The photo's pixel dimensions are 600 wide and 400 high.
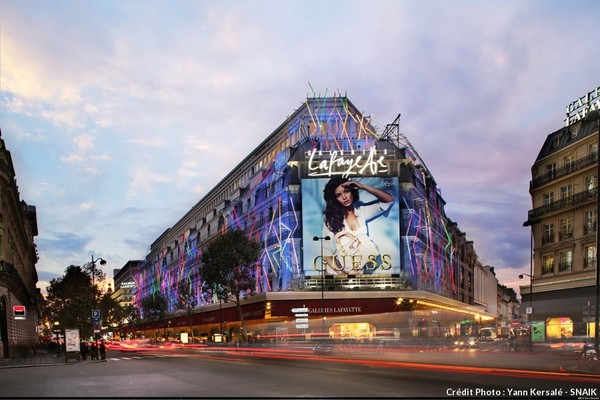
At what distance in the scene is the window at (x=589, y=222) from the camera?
50.9 m

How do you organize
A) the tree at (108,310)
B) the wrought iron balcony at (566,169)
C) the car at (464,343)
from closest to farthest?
the car at (464,343), the wrought iron balcony at (566,169), the tree at (108,310)

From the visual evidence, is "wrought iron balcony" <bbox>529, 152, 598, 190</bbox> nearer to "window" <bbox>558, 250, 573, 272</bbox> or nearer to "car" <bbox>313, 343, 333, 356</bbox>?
"window" <bbox>558, 250, 573, 272</bbox>

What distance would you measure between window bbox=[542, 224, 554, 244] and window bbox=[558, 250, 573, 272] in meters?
2.23

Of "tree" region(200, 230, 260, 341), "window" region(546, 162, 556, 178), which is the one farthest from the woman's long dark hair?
"window" region(546, 162, 556, 178)

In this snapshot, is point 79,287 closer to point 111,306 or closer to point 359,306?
point 111,306

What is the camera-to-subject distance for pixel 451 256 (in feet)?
370

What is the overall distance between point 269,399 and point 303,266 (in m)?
60.9

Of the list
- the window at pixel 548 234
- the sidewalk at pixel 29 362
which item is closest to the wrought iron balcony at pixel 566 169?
the window at pixel 548 234

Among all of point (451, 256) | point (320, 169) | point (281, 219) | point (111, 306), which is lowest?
point (111, 306)

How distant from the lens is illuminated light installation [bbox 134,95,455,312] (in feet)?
253

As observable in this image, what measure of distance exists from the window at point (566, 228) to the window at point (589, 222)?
2.05 metres

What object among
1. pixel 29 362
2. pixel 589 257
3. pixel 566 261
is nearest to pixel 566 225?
pixel 566 261

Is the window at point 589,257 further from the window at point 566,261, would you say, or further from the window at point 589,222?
the window at point 566,261

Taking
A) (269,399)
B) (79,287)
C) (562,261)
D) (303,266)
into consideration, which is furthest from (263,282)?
(269,399)
